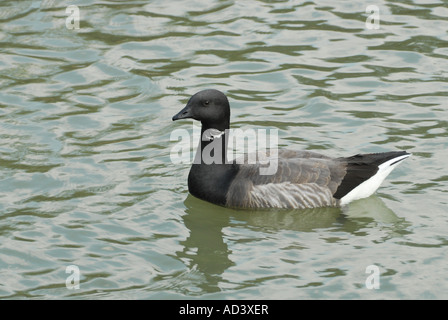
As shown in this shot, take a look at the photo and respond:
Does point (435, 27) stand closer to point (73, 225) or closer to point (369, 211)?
point (369, 211)

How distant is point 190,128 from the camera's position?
16984 millimetres

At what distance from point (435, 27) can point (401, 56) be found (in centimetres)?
151

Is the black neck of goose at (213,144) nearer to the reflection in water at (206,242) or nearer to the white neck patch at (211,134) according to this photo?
the white neck patch at (211,134)

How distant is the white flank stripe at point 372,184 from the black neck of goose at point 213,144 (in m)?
1.97

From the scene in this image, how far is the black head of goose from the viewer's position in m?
14.4

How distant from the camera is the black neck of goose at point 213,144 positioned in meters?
14.6

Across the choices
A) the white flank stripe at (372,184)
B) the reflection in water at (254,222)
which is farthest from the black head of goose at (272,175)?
the reflection in water at (254,222)

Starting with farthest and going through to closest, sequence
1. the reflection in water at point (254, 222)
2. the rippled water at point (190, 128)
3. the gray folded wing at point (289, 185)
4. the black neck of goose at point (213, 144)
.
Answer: the black neck of goose at point (213, 144) → the gray folded wing at point (289, 185) → the reflection in water at point (254, 222) → the rippled water at point (190, 128)

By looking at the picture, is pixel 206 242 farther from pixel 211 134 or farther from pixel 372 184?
pixel 372 184

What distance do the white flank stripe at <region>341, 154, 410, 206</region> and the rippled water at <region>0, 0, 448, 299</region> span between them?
0.20 meters

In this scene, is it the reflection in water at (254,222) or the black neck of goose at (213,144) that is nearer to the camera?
the reflection in water at (254,222)

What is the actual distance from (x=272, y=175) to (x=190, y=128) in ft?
9.69

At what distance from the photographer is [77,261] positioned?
492 inches

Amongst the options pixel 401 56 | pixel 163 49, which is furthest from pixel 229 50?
pixel 401 56
